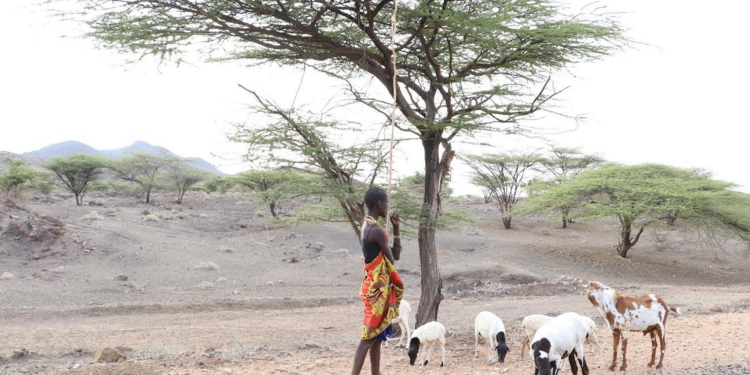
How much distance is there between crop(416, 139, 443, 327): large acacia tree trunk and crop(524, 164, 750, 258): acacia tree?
43.6ft

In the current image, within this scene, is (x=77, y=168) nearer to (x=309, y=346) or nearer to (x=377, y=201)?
(x=309, y=346)

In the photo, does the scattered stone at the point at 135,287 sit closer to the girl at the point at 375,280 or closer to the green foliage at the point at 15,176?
the girl at the point at 375,280

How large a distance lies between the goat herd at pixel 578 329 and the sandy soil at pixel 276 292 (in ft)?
1.20

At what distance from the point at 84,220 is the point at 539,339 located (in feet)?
78.6

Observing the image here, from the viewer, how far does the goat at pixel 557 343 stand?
13.6 feet

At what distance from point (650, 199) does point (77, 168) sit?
34.7m

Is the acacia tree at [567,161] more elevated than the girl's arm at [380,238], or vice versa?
the acacia tree at [567,161]

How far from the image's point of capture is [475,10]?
24.5ft

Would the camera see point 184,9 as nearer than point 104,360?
No

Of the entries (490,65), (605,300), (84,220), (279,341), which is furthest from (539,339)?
(84,220)

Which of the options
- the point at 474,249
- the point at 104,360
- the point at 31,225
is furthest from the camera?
the point at 474,249

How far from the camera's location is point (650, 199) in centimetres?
1859

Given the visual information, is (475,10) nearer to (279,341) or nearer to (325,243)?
(279,341)

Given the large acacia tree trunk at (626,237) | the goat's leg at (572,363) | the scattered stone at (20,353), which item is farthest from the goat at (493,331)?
the large acacia tree trunk at (626,237)
